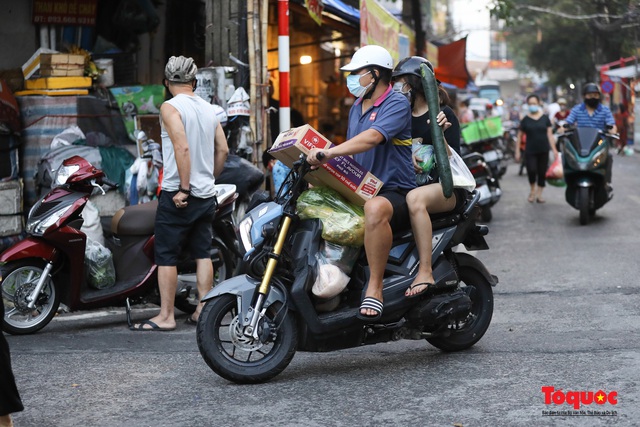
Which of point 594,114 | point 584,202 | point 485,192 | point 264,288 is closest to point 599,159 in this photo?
point 584,202

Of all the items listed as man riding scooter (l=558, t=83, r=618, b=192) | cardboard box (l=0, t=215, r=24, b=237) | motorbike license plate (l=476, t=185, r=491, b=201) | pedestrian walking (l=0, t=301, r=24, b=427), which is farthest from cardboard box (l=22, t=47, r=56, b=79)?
man riding scooter (l=558, t=83, r=618, b=192)

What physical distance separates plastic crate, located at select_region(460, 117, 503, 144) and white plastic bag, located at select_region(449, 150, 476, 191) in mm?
8739

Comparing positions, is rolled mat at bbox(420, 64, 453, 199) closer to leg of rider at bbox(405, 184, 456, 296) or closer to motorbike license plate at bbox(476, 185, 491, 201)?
leg of rider at bbox(405, 184, 456, 296)

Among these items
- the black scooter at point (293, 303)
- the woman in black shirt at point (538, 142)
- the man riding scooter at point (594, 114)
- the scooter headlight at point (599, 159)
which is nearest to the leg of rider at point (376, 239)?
the black scooter at point (293, 303)

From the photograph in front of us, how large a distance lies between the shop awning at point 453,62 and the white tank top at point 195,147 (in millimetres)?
14481

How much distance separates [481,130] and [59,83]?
7.28m

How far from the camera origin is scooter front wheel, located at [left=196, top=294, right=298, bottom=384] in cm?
525

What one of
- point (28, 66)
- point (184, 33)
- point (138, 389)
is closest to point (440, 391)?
point (138, 389)

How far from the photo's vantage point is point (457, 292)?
585 cm

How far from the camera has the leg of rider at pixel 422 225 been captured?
18.4 feet

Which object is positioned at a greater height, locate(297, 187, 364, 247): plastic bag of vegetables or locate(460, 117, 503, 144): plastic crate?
locate(460, 117, 503, 144): plastic crate

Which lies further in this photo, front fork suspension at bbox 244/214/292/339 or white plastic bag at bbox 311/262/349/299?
white plastic bag at bbox 311/262/349/299

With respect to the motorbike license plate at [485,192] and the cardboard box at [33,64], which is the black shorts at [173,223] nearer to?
the cardboard box at [33,64]

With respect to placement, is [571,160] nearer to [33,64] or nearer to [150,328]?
[33,64]
